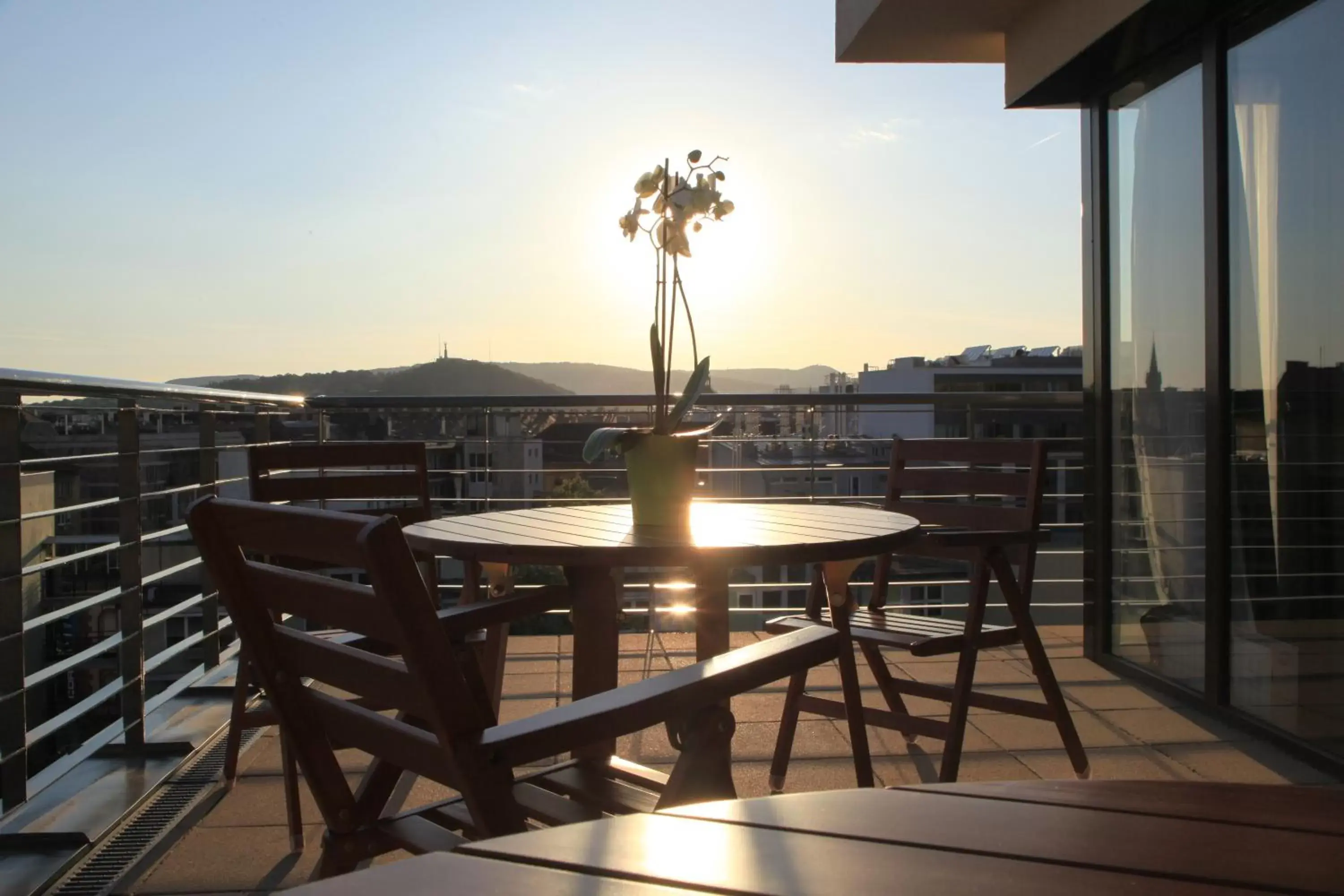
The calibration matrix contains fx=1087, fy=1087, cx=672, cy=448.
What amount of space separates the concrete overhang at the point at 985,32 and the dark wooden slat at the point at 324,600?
3.17 m

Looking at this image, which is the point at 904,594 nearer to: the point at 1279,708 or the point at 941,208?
the point at 941,208

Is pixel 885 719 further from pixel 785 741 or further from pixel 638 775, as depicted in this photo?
pixel 638 775

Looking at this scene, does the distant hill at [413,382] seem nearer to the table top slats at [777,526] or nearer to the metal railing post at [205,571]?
the metal railing post at [205,571]

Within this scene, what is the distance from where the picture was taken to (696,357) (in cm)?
215

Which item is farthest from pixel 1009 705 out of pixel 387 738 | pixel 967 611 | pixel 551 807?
pixel 387 738

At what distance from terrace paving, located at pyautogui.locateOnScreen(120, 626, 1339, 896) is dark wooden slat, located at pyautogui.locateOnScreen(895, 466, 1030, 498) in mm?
706

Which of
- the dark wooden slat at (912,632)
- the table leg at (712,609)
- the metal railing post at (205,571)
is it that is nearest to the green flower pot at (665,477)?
the table leg at (712,609)

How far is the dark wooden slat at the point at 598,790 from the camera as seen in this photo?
1.52 m

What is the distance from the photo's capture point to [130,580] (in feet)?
9.01

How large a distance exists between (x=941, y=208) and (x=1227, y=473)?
4828 mm

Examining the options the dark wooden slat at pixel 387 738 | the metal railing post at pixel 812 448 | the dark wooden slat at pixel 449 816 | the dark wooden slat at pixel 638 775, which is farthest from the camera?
the metal railing post at pixel 812 448

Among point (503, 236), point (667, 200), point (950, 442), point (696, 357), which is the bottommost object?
point (950, 442)

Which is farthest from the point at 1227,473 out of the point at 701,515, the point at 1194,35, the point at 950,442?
the point at 701,515

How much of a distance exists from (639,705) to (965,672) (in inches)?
63.1
